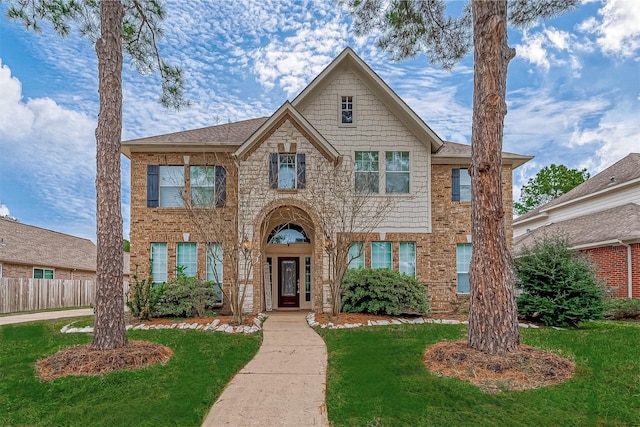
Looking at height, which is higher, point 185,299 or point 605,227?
point 605,227

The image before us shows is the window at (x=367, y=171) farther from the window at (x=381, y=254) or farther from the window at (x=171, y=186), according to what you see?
the window at (x=171, y=186)

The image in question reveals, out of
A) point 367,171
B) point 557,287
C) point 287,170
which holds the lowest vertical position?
point 557,287

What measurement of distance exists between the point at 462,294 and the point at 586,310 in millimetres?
4555

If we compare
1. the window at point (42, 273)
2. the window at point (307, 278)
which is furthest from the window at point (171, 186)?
the window at point (42, 273)

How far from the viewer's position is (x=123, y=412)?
542 centimetres

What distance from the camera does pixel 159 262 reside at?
48.3ft

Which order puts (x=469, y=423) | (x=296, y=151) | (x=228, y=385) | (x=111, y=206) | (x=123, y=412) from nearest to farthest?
(x=469, y=423), (x=123, y=412), (x=228, y=385), (x=111, y=206), (x=296, y=151)

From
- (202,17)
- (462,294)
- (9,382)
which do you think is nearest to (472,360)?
(9,382)

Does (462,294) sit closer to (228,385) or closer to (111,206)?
(228,385)

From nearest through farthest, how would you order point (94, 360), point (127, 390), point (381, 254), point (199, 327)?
point (127, 390), point (94, 360), point (199, 327), point (381, 254)

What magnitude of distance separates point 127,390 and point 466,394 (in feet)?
15.5

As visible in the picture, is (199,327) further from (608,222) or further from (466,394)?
(608,222)

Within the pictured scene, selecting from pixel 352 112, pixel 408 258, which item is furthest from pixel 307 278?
pixel 352 112

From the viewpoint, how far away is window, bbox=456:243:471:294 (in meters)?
15.3
